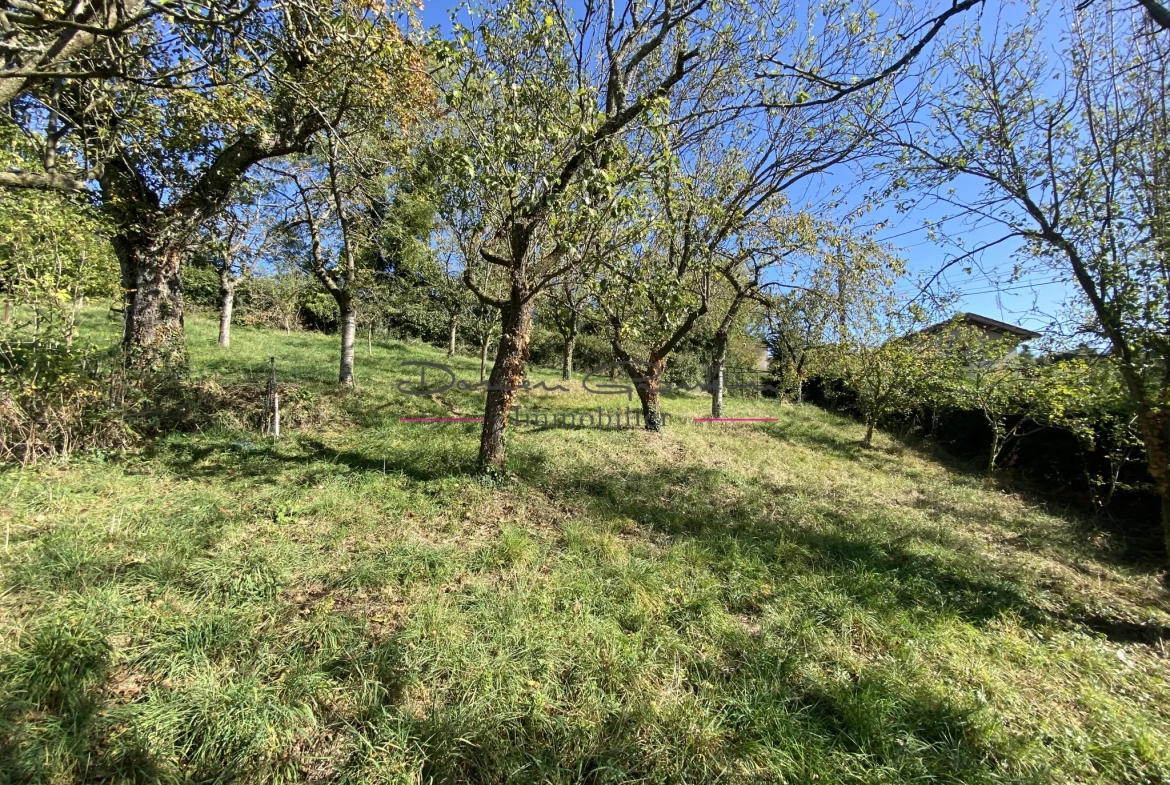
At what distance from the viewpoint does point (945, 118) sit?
13.6 ft

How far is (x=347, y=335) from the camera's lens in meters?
8.31

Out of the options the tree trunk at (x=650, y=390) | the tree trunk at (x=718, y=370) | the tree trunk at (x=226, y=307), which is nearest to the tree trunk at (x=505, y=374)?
the tree trunk at (x=650, y=390)

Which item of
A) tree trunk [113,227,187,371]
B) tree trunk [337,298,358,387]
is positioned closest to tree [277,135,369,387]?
tree trunk [337,298,358,387]

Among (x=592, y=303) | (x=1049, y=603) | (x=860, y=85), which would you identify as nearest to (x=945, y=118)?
(x=860, y=85)

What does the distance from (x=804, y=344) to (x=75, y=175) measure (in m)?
19.4

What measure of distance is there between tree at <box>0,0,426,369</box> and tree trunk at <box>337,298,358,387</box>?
2.31m

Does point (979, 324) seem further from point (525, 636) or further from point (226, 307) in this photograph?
point (226, 307)

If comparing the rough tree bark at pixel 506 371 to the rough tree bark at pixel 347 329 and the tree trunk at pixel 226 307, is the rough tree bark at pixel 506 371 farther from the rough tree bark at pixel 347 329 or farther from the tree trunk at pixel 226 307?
the tree trunk at pixel 226 307

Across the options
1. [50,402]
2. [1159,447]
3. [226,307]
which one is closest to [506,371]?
[50,402]

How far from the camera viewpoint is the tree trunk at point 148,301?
5617mm

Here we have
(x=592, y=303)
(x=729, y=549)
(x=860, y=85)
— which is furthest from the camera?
(x=592, y=303)

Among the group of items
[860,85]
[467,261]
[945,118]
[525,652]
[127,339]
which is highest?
[945,118]

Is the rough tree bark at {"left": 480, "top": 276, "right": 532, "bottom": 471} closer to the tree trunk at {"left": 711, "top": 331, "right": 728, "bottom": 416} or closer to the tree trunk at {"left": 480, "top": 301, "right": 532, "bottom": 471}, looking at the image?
the tree trunk at {"left": 480, "top": 301, "right": 532, "bottom": 471}

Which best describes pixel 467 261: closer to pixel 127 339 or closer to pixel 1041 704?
pixel 127 339
